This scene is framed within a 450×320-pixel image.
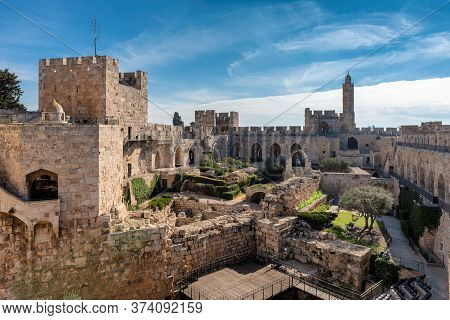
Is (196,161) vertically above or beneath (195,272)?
above

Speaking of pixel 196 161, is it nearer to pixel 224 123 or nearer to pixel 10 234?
pixel 224 123

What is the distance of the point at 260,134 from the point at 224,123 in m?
5.35

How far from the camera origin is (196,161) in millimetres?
33344

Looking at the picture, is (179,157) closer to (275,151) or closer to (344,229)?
(275,151)

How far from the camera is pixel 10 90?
84.6 ft

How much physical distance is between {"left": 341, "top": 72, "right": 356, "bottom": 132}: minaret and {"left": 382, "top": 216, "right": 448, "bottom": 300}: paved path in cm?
2672

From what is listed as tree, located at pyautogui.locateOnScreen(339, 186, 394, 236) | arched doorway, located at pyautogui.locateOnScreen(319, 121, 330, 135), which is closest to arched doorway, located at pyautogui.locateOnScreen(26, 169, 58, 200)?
tree, located at pyautogui.locateOnScreen(339, 186, 394, 236)

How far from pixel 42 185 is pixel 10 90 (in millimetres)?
20090

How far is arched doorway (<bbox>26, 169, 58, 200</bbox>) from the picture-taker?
27.6 ft

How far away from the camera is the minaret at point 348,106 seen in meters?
43.5

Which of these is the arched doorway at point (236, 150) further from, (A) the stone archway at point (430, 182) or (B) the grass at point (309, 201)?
(A) the stone archway at point (430, 182)

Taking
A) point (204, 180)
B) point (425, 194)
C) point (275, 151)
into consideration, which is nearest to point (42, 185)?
point (204, 180)

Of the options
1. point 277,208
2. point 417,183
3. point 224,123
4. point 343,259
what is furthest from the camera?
point 224,123


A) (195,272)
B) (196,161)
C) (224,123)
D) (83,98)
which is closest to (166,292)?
(195,272)
